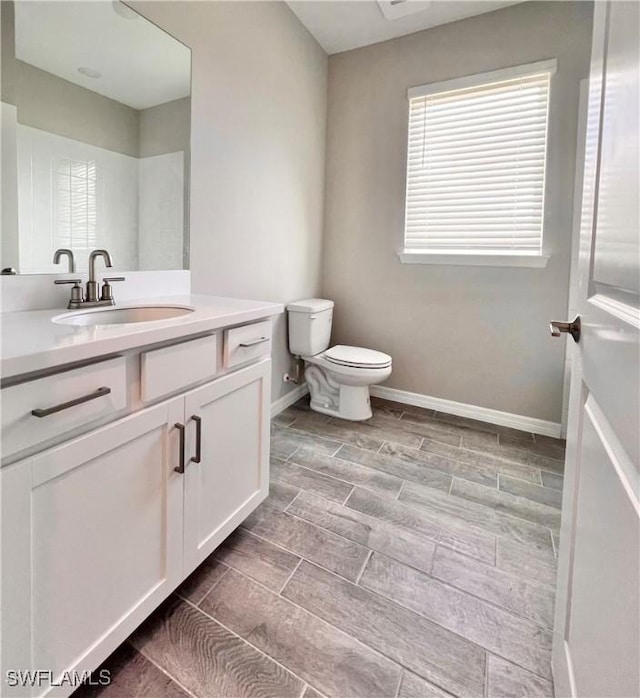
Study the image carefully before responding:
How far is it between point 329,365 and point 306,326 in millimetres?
307

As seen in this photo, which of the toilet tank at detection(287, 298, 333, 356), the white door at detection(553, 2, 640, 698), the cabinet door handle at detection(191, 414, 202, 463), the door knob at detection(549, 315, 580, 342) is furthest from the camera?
the toilet tank at detection(287, 298, 333, 356)

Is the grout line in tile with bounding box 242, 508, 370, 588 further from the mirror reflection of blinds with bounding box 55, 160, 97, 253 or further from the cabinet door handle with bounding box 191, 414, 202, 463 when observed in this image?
the mirror reflection of blinds with bounding box 55, 160, 97, 253

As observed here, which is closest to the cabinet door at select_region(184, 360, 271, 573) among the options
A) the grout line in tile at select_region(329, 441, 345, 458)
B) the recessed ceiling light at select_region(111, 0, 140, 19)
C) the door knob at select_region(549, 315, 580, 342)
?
the grout line in tile at select_region(329, 441, 345, 458)

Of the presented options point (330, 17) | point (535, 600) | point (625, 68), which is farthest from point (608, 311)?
point (330, 17)

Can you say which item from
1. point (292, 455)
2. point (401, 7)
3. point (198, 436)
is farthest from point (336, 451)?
point (401, 7)

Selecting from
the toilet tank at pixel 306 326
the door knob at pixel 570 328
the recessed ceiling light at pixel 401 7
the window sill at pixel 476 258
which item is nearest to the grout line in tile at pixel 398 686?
the door knob at pixel 570 328

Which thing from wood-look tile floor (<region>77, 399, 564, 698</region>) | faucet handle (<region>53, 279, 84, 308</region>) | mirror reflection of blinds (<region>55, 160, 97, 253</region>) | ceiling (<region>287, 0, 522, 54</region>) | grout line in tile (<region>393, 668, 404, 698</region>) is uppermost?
ceiling (<region>287, 0, 522, 54</region>)

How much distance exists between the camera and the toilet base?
259cm

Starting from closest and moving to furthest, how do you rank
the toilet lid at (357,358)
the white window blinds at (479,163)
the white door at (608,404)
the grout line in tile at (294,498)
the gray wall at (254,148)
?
the white door at (608,404) < the grout line in tile at (294,498) < the gray wall at (254,148) < the white window blinds at (479,163) < the toilet lid at (357,358)

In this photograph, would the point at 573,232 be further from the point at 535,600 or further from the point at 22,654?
the point at 22,654

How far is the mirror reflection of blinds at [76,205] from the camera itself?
1.28 meters

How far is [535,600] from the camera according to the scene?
123 centimetres

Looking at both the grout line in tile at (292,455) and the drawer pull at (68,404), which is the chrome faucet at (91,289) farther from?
the grout line in tile at (292,455)

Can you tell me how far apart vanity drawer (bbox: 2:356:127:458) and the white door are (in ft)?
3.00
